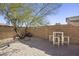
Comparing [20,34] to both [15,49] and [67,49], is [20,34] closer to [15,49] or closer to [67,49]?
[15,49]

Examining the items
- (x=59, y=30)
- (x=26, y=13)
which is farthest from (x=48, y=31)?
(x=26, y=13)

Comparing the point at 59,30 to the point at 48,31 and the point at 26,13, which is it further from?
the point at 26,13

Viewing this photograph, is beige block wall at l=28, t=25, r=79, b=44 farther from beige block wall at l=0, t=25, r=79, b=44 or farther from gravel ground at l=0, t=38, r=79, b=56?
gravel ground at l=0, t=38, r=79, b=56

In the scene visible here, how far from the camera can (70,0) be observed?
11.4 ft

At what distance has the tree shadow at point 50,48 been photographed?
3.50 m

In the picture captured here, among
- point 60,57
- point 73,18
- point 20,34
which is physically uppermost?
point 73,18

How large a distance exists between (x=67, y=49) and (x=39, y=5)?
0.98 meters

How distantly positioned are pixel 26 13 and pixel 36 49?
72 cm

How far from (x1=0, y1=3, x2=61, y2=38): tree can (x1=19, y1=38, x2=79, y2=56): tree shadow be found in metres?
0.23

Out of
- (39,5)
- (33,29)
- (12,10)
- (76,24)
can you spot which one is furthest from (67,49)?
(12,10)

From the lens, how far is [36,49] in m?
3.60

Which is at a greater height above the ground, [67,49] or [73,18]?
[73,18]

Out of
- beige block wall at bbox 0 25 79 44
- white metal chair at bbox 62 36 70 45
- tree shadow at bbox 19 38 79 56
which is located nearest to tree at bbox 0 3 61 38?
beige block wall at bbox 0 25 79 44

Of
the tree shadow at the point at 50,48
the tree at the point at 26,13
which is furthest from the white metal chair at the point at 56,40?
the tree at the point at 26,13
